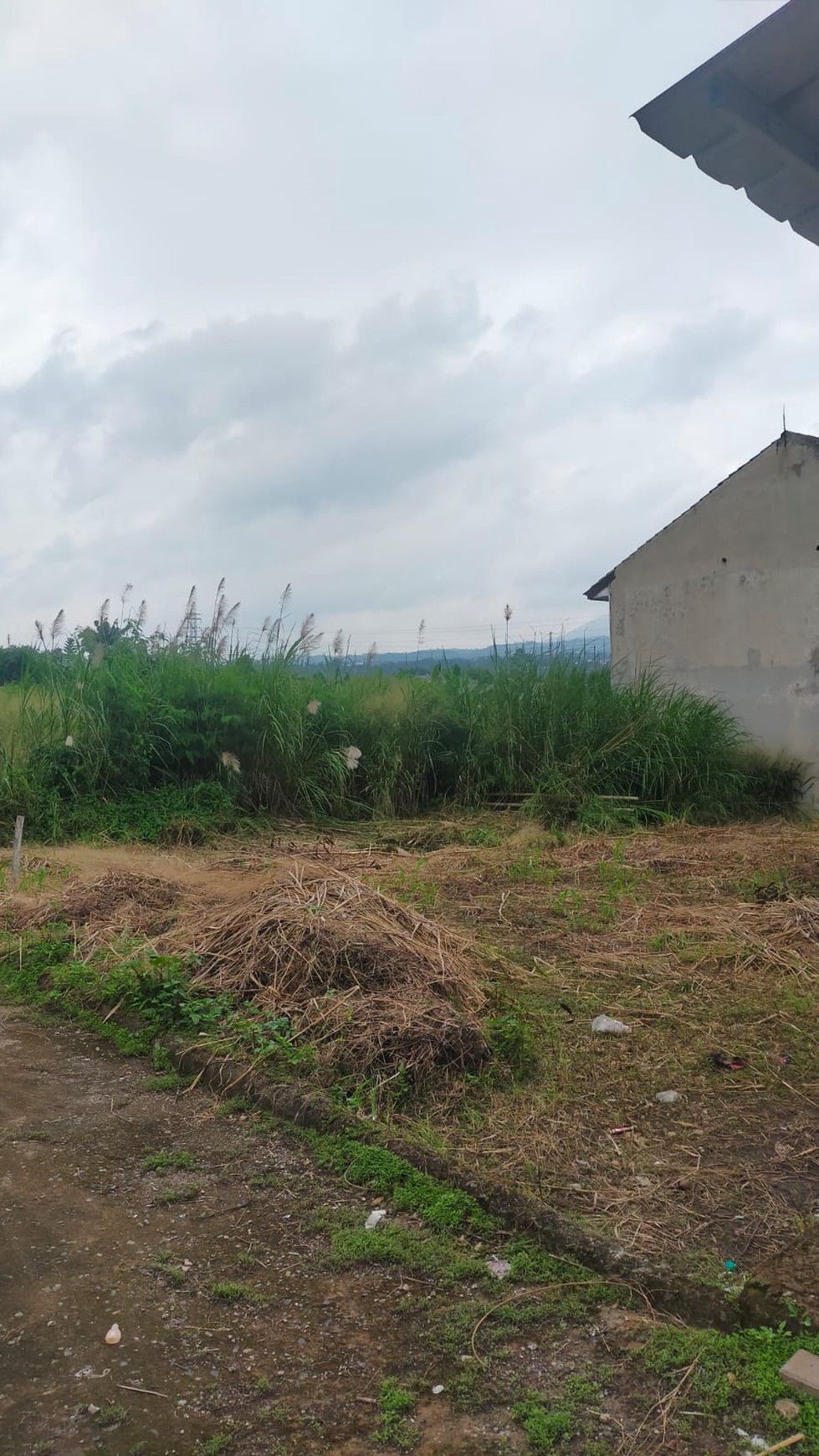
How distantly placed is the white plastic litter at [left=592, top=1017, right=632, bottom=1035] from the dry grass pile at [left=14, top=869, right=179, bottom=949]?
2.49 meters

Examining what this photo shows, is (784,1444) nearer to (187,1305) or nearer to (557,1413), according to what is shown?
(557,1413)

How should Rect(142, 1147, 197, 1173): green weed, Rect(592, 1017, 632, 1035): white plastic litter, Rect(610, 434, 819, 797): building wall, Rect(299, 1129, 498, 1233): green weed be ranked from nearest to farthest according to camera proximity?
Rect(299, 1129, 498, 1233): green weed, Rect(142, 1147, 197, 1173): green weed, Rect(592, 1017, 632, 1035): white plastic litter, Rect(610, 434, 819, 797): building wall

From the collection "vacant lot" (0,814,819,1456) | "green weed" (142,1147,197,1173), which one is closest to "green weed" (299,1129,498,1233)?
"vacant lot" (0,814,819,1456)

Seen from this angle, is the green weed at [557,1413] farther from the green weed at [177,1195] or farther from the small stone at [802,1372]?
the green weed at [177,1195]

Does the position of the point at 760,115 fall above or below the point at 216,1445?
above

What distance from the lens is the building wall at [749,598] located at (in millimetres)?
11758

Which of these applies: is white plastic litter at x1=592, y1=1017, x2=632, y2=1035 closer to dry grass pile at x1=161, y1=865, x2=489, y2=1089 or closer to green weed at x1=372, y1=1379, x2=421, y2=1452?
dry grass pile at x1=161, y1=865, x2=489, y2=1089

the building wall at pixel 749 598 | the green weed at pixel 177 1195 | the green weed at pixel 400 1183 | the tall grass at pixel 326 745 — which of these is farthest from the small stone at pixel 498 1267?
the building wall at pixel 749 598

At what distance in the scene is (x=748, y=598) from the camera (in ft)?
40.5

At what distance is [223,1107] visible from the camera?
3447 mm

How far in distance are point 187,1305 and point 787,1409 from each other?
4.42 feet

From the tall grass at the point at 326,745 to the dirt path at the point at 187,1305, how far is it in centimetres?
598

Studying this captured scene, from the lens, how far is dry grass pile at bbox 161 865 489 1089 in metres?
3.64

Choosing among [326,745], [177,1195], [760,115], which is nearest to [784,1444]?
[177,1195]
